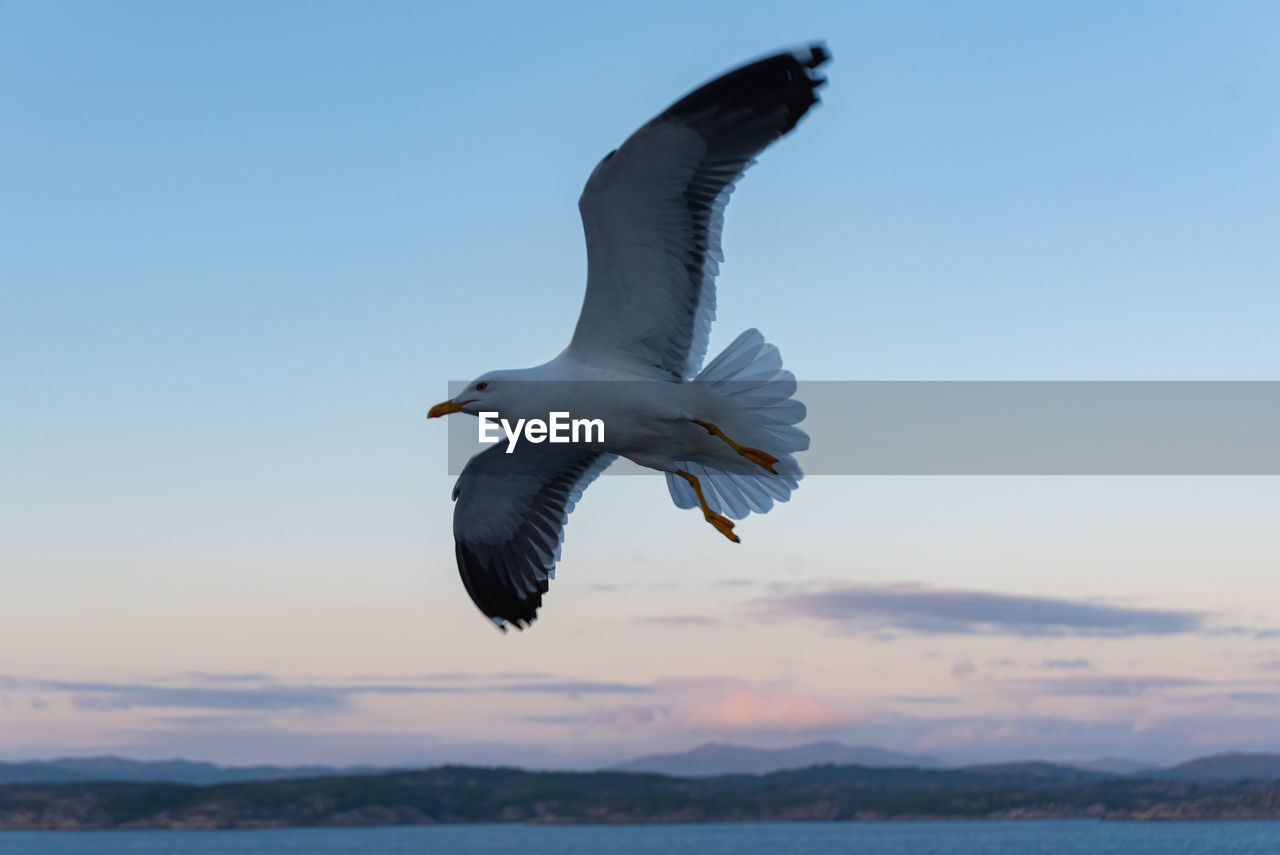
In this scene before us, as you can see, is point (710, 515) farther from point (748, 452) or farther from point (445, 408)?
point (445, 408)

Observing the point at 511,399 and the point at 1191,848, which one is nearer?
the point at 511,399

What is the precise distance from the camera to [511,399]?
9.82 metres

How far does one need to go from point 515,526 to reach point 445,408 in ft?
7.25

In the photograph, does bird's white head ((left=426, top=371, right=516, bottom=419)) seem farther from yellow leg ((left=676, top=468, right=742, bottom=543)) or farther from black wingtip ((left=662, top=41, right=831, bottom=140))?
black wingtip ((left=662, top=41, right=831, bottom=140))

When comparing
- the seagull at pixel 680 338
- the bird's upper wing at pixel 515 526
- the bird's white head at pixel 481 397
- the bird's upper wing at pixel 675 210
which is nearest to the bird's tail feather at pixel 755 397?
the seagull at pixel 680 338

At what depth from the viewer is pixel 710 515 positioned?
10.0 m

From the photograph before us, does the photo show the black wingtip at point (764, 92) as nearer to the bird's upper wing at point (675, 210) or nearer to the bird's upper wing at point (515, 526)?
the bird's upper wing at point (675, 210)

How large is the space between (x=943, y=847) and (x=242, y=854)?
327ft

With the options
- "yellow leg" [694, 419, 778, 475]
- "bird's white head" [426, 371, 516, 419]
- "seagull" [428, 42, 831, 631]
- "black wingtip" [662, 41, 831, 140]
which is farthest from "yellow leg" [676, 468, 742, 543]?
"black wingtip" [662, 41, 831, 140]

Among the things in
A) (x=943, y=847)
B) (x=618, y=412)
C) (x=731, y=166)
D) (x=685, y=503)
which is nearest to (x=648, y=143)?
(x=731, y=166)

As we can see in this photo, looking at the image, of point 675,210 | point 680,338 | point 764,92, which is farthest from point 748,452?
point 764,92

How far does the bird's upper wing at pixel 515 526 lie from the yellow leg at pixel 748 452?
214 centimetres

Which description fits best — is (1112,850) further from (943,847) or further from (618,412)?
(618,412)

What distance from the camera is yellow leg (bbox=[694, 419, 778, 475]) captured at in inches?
373
